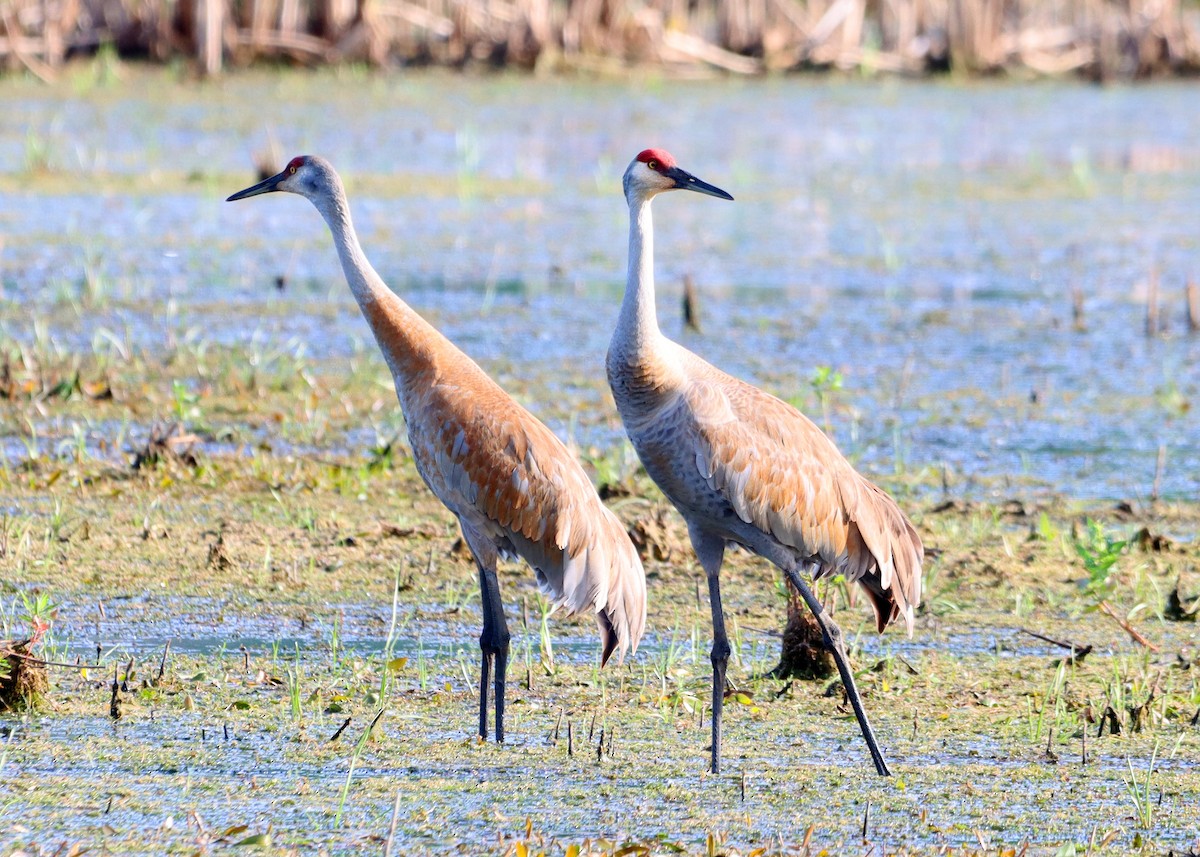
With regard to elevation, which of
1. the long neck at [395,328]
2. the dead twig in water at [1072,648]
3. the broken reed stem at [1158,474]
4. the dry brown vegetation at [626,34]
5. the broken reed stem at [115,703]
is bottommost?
the broken reed stem at [115,703]

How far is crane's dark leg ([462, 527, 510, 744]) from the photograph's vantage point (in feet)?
14.7

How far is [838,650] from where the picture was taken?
4496 millimetres

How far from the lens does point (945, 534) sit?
6160mm

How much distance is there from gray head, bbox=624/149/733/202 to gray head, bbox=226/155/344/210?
2.90ft

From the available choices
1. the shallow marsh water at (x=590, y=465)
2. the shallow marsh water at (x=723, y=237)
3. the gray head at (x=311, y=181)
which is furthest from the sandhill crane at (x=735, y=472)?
the shallow marsh water at (x=723, y=237)

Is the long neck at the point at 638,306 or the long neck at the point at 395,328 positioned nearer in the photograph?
the long neck at the point at 638,306

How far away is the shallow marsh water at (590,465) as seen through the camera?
4.07m

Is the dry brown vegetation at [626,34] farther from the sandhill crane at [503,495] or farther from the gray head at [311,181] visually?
the sandhill crane at [503,495]

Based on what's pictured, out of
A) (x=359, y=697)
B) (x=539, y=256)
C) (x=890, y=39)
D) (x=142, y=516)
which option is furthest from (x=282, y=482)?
(x=890, y=39)

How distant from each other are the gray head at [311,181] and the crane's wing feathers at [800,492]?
1.27 metres

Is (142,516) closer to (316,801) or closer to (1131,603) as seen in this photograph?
(316,801)

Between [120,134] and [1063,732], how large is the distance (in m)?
11.1

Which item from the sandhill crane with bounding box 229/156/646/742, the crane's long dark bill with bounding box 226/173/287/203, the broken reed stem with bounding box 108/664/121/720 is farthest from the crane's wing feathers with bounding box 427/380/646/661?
the crane's long dark bill with bounding box 226/173/287/203

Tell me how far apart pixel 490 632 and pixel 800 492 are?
0.84 meters
